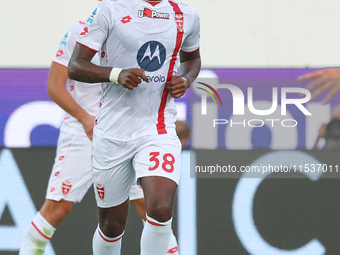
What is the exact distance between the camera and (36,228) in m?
5.11

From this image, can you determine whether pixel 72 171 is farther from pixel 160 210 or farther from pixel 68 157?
pixel 160 210

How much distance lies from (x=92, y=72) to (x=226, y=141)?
208 cm

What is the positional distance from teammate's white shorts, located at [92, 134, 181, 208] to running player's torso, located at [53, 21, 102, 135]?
31.1 inches

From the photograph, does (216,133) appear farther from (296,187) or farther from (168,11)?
(168,11)

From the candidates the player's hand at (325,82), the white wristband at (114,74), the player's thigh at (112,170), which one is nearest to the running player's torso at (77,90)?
the player's thigh at (112,170)

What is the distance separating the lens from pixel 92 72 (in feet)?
13.3

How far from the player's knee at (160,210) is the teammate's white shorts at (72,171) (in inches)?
49.4

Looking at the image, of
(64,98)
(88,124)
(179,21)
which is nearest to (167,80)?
(179,21)

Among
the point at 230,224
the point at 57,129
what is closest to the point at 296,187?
the point at 230,224

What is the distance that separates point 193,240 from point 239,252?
0.36 m

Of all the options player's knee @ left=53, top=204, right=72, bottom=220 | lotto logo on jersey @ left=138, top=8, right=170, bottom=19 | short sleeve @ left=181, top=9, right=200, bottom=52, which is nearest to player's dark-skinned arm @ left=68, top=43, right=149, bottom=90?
lotto logo on jersey @ left=138, top=8, right=170, bottom=19

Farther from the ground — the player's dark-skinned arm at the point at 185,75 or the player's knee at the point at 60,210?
the player's dark-skinned arm at the point at 185,75

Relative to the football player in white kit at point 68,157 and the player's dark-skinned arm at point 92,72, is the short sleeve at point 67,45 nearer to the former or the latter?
the football player in white kit at point 68,157

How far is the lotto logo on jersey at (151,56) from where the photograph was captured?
4113 mm
